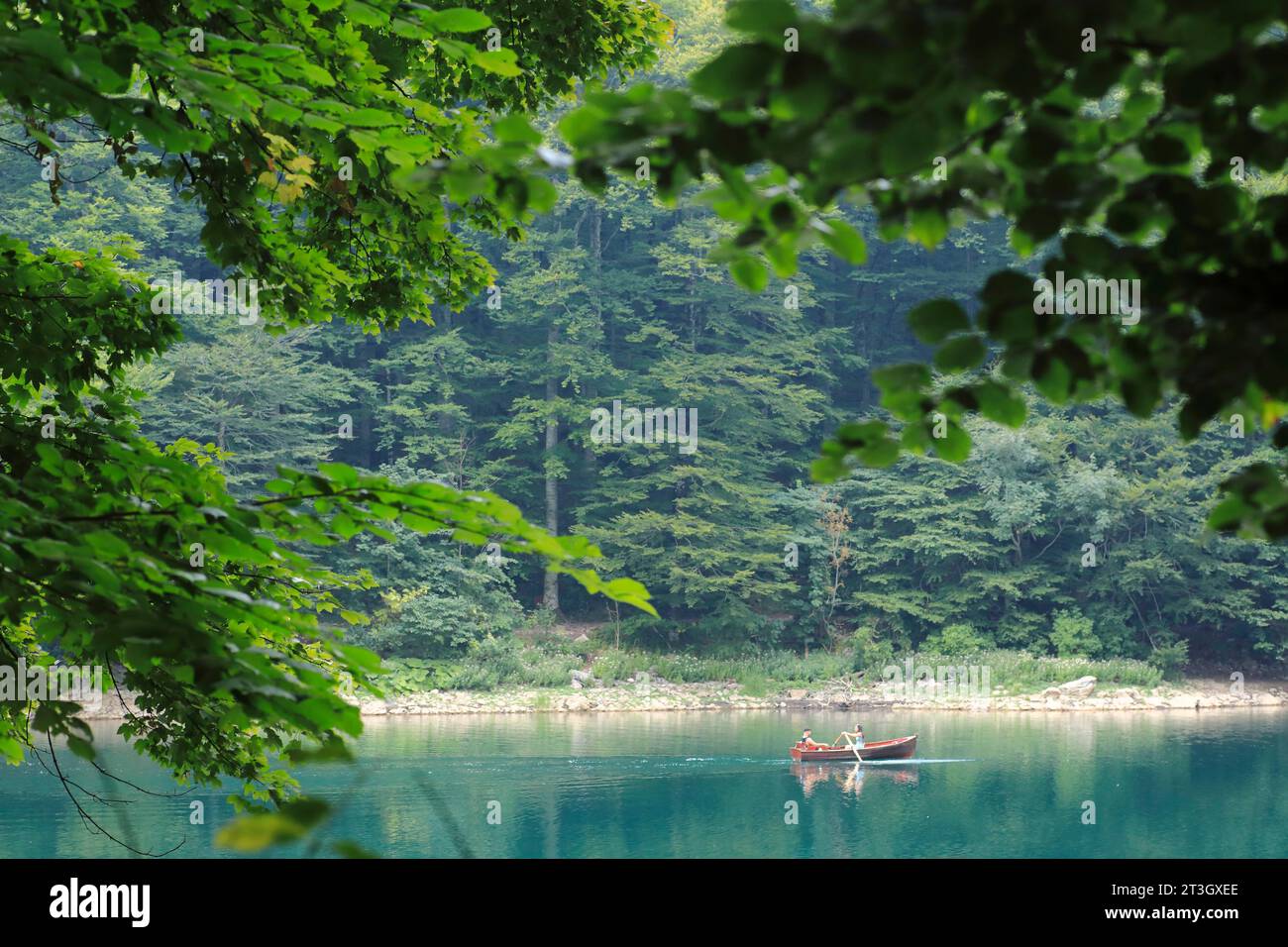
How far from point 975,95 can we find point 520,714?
2331 centimetres

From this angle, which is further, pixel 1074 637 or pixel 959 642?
pixel 959 642

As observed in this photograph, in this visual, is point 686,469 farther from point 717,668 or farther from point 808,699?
point 808,699

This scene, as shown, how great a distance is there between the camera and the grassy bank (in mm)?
24828

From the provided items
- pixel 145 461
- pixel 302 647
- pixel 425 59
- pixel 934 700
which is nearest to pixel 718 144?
pixel 145 461

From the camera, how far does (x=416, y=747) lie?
18344 millimetres

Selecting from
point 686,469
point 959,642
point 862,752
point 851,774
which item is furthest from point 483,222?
point 959,642

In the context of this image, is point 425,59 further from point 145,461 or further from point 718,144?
point 718,144

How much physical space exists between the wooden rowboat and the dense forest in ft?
28.5

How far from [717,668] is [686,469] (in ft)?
16.1

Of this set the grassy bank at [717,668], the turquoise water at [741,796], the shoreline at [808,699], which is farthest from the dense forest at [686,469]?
the turquoise water at [741,796]

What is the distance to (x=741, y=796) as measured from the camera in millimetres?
15359

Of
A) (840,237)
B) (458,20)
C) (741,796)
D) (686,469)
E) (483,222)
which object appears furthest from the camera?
(686,469)

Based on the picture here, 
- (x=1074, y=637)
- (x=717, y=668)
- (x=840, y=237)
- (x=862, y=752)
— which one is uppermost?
(x=840, y=237)

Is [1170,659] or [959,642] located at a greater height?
[959,642]
